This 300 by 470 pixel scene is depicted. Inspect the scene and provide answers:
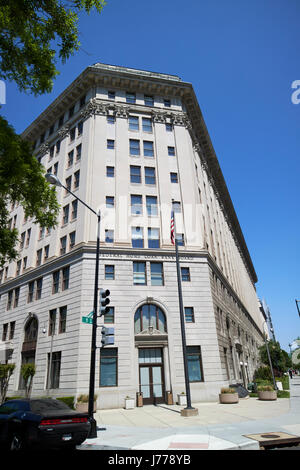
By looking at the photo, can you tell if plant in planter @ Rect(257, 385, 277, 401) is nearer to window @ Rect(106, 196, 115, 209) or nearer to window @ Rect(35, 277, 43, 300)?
window @ Rect(106, 196, 115, 209)

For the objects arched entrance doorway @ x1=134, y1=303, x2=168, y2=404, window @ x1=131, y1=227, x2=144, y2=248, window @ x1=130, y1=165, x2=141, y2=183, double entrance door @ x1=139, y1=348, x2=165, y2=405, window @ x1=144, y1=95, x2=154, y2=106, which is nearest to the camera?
double entrance door @ x1=139, y1=348, x2=165, y2=405

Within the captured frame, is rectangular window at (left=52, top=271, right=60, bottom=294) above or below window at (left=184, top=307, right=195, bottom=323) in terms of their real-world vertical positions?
above

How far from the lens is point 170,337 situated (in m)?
24.8

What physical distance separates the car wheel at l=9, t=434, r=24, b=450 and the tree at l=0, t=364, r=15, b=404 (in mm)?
19943

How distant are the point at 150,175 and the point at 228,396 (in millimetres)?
20881

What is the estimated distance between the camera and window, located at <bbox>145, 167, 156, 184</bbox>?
101 feet

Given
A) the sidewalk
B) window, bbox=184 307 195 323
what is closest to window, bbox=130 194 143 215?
window, bbox=184 307 195 323

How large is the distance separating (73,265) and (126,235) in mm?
5431

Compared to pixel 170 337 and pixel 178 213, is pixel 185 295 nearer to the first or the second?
pixel 170 337

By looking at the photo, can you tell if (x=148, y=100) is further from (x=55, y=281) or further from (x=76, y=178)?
(x=55, y=281)

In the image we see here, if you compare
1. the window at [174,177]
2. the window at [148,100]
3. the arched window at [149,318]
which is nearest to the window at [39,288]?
the arched window at [149,318]

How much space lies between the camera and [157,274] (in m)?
27.0

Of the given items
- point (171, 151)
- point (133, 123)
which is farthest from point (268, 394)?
point (133, 123)

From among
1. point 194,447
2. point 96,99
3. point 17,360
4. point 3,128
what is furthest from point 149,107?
point 194,447
